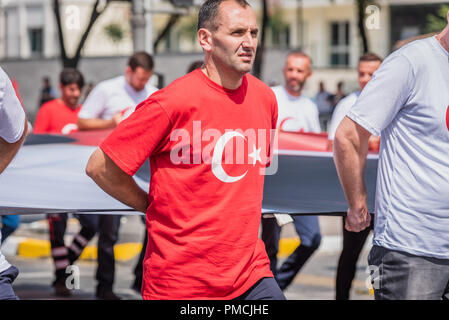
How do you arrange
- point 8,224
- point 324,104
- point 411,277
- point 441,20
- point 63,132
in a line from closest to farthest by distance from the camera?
point 411,277
point 8,224
point 63,132
point 441,20
point 324,104

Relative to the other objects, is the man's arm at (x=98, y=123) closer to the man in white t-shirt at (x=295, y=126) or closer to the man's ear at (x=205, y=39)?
the man in white t-shirt at (x=295, y=126)

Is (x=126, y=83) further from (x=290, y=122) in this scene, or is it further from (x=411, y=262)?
(x=411, y=262)

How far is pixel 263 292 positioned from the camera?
380 centimetres

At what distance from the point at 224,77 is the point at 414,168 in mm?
823

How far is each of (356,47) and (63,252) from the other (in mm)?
45737

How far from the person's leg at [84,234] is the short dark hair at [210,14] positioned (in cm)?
444

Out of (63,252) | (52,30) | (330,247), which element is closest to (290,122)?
(63,252)

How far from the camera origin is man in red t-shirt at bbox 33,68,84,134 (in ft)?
28.9

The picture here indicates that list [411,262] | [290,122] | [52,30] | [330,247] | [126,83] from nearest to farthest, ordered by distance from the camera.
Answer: [411,262]
[290,122]
[126,83]
[330,247]
[52,30]

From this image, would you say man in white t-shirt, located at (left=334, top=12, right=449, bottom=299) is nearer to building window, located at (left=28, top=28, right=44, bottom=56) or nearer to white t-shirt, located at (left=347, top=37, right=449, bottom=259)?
white t-shirt, located at (left=347, top=37, right=449, bottom=259)

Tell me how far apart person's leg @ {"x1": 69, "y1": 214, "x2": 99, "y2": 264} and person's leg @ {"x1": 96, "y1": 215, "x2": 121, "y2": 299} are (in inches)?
6.3

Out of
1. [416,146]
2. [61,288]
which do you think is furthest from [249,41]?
[61,288]

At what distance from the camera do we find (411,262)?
12.0 ft

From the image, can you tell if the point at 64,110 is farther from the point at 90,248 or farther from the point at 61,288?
the point at 90,248
